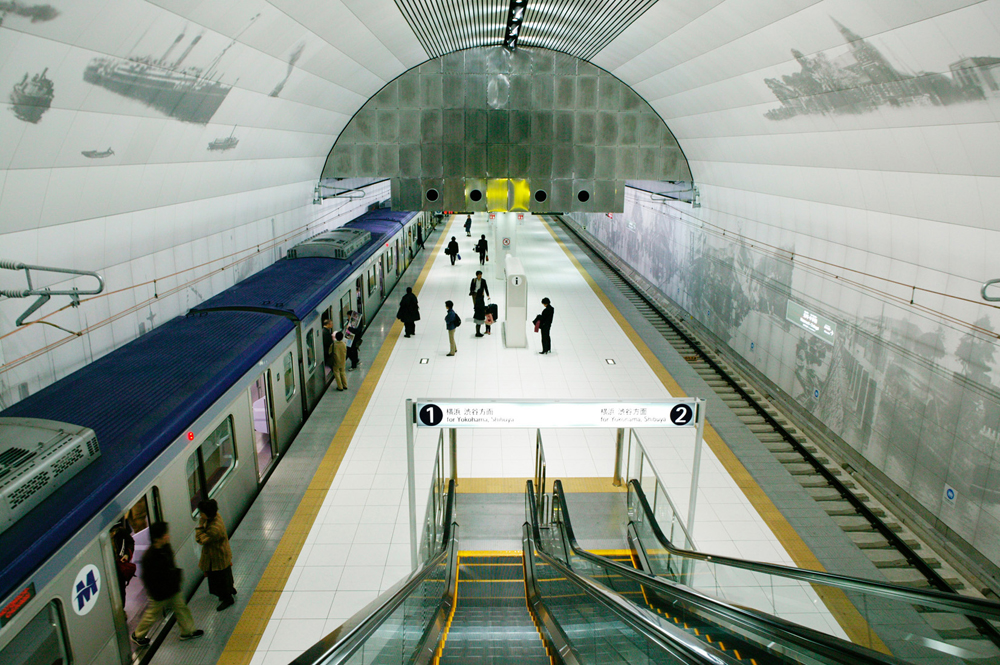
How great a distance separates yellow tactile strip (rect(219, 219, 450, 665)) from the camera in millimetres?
5035

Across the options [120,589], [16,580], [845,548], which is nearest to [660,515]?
[845,548]

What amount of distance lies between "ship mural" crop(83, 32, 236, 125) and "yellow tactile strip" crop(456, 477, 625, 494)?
538cm

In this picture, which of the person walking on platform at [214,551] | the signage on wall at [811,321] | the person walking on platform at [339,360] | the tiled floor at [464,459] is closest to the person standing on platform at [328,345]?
the person walking on platform at [339,360]

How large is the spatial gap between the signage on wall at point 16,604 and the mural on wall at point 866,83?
7351 mm

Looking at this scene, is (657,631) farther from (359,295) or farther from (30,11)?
(359,295)

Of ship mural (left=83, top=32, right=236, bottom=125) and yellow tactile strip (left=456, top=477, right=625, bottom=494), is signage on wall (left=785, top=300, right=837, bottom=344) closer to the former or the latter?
yellow tactile strip (left=456, top=477, right=625, bottom=494)

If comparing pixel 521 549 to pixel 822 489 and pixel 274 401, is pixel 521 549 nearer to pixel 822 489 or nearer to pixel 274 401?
pixel 274 401

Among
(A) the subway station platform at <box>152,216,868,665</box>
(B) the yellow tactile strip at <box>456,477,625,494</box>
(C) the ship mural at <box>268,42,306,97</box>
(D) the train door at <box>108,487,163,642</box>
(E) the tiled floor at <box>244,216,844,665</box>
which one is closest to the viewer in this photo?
(D) the train door at <box>108,487,163,642</box>

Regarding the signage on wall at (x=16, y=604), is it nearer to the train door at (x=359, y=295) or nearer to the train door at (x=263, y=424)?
the train door at (x=263, y=424)

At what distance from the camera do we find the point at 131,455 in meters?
4.23

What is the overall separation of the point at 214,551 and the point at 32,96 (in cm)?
377

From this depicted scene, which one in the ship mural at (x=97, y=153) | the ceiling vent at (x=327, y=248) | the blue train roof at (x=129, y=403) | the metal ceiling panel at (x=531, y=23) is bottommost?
the blue train roof at (x=129, y=403)

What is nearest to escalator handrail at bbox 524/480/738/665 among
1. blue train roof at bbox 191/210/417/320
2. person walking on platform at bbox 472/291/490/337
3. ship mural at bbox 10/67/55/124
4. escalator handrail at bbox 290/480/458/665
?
escalator handrail at bbox 290/480/458/665

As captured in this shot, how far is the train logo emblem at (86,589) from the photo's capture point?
372cm
